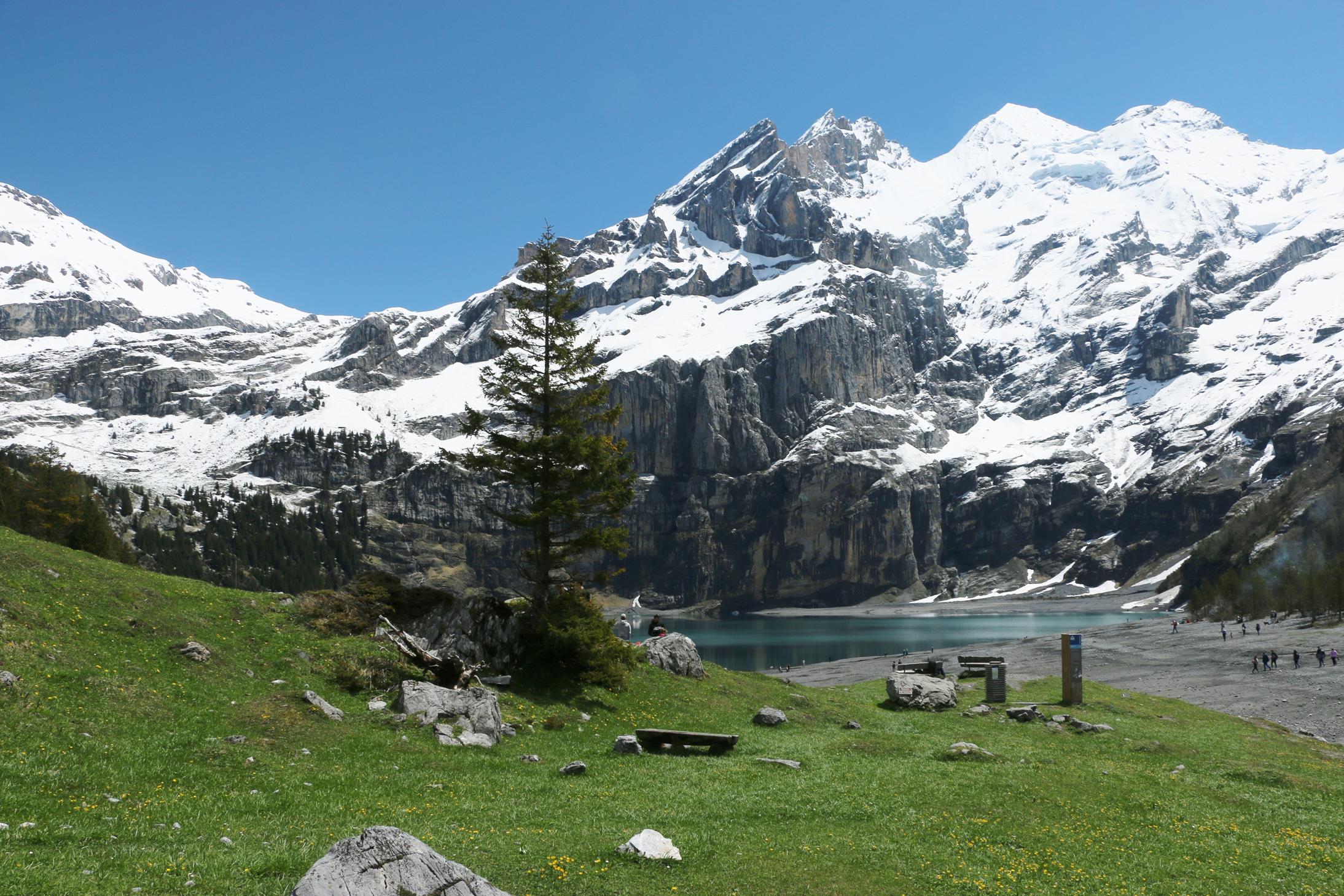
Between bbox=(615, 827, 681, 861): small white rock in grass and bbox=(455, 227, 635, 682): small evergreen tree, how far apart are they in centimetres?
1659

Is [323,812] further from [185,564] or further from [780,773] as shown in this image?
[185,564]

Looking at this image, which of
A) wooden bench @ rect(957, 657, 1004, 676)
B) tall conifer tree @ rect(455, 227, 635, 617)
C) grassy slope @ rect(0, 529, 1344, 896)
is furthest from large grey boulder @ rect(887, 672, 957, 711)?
tall conifer tree @ rect(455, 227, 635, 617)

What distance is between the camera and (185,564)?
167m

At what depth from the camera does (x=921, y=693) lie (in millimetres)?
40844

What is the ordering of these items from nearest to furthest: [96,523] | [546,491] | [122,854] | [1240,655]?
[122,854] < [546,491] < [96,523] < [1240,655]

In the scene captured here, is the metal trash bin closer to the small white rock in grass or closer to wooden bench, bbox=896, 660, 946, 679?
wooden bench, bbox=896, 660, 946, 679

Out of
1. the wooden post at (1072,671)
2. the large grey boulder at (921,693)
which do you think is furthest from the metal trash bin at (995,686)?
the large grey boulder at (921,693)

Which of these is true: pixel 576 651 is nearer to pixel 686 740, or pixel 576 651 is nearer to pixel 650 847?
pixel 686 740

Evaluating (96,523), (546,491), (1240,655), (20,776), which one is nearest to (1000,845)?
(20,776)

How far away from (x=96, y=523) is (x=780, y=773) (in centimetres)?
7523

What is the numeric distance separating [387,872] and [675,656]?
28104 millimetres

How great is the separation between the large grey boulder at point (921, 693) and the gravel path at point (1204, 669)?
2161cm

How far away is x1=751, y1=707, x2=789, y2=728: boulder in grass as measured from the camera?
1284 inches

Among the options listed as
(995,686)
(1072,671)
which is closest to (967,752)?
(995,686)
